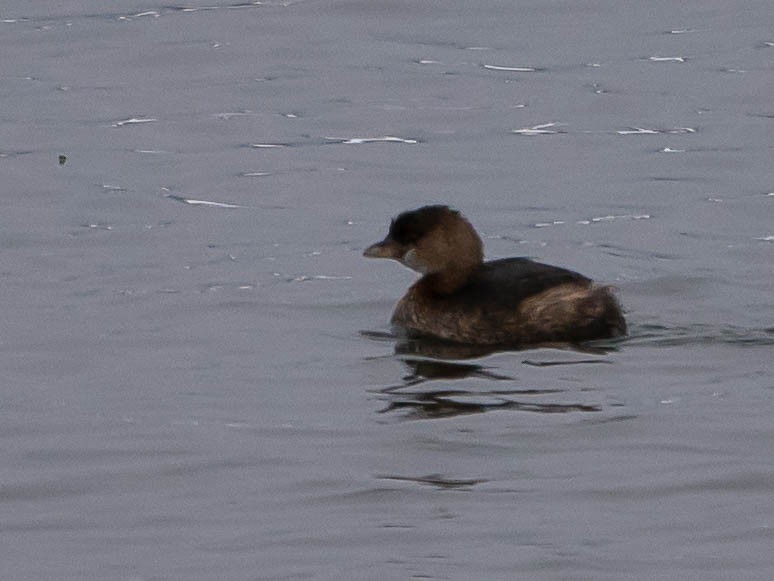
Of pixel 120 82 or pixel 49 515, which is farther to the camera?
pixel 120 82

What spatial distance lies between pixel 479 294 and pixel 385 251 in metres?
0.69

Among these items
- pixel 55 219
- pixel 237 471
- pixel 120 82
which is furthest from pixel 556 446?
pixel 120 82

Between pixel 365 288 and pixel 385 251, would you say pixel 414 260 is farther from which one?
pixel 365 288

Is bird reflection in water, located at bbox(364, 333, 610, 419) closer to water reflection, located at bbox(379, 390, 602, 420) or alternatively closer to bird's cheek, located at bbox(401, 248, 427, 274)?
water reflection, located at bbox(379, 390, 602, 420)

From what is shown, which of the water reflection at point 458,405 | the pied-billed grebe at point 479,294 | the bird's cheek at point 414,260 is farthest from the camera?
the bird's cheek at point 414,260

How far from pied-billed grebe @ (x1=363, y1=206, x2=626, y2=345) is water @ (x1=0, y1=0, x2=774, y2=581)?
20cm

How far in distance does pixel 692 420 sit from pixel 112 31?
44.0 ft

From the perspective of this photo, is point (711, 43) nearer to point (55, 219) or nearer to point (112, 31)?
point (112, 31)

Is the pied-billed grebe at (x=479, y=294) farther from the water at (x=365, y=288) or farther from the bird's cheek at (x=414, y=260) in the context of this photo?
the water at (x=365, y=288)

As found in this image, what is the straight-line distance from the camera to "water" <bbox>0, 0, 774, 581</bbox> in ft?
26.2

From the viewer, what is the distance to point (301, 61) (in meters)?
20.4

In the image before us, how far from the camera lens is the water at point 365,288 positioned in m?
7.97

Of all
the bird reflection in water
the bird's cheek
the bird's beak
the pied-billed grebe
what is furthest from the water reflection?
the bird's beak

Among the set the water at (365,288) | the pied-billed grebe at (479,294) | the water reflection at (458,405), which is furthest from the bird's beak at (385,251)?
the water reflection at (458,405)
